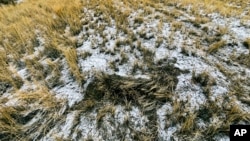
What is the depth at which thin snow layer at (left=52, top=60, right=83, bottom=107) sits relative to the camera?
3.73 metres

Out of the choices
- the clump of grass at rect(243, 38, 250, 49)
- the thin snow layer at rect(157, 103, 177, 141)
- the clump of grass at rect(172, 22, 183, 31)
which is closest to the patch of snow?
the thin snow layer at rect(157, 103, 177, 141)

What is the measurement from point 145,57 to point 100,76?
35.8 inches

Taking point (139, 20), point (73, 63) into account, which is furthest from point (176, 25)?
point (73, 63)

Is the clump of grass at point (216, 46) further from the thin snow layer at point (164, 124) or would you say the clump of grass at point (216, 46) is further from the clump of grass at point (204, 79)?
→ the thin snow layer at point (164, 124)

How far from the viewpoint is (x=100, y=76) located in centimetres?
394

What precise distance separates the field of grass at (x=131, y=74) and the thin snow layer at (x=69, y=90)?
0.06ft

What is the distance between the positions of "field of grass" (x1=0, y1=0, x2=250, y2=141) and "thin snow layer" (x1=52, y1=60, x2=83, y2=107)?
0.02 metres

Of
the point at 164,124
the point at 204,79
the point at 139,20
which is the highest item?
the point at 139,20

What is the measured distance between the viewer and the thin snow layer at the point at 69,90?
12.2 ft

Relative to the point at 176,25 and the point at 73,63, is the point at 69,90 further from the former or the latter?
the point at 176,25

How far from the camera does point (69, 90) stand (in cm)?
389

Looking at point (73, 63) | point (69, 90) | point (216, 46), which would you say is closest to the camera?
point (69, 90)

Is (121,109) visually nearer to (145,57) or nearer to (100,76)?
(100,76)

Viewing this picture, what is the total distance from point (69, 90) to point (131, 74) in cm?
108
